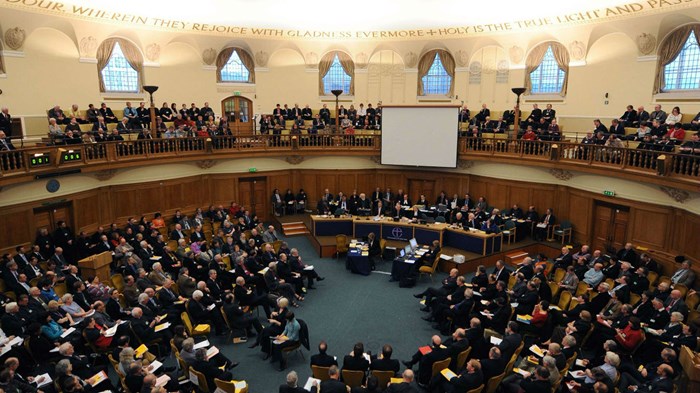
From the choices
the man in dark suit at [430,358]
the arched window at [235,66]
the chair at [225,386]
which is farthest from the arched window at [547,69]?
the chair at [225,386]

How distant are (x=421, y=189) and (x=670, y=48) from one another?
10492 millimetres

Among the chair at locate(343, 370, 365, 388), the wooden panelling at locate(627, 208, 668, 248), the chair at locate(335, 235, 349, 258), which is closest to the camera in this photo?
the chair at locate(343, 370, 365, 388)

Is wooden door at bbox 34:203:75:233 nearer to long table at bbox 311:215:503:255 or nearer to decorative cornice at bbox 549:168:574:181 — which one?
long table at bbox 311:215:503:255

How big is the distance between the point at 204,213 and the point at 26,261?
24.3ft

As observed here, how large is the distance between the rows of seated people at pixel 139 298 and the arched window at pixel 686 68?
1460 centimetres

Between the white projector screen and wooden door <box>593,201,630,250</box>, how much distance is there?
Answer: 555 cm

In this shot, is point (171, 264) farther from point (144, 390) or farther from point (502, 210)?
point (502, 210)

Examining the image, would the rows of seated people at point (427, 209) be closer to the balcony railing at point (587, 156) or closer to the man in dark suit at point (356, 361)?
the balcony railing at point (587, 156)

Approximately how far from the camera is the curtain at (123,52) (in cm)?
1995

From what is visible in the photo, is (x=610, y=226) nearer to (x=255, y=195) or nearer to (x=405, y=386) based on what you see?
(x=405, y=386)

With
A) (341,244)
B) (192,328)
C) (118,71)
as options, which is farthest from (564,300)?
(118,71)

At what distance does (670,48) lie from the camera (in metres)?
17.0

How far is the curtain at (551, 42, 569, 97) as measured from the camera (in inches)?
Answer: 795

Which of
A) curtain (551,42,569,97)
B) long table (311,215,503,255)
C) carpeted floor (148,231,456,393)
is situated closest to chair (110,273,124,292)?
carpeted floor (148,231,456,393)
